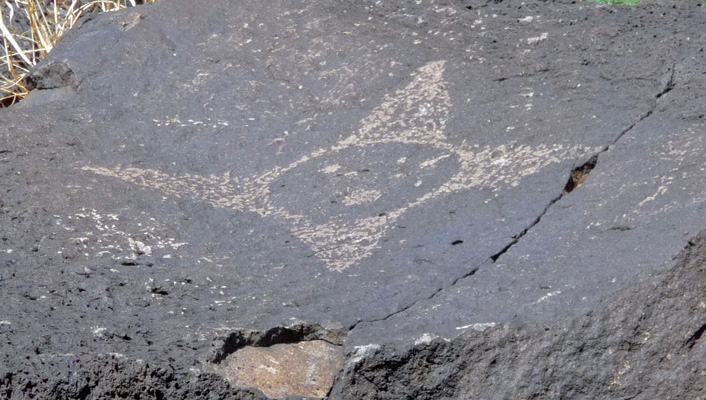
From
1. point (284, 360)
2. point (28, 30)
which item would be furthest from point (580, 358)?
point (28, 30)

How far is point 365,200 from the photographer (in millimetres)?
2414

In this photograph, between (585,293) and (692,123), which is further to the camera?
(692,123)

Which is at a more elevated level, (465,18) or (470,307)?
(465,18)

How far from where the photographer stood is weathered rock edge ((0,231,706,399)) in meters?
1.79

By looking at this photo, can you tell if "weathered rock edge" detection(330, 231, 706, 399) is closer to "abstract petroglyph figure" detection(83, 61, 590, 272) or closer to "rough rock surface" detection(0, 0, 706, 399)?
"rough rock surface" detection(0, 0, 706, 399)

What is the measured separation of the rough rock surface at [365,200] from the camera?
1853mm

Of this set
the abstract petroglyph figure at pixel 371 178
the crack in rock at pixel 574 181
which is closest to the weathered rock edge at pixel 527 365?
the crack in rock at pixel 574 181

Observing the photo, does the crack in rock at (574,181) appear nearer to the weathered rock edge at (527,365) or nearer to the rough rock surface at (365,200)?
the rough rock surface at (365,200)

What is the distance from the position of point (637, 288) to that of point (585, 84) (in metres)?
0.99

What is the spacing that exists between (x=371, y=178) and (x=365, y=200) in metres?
0.11

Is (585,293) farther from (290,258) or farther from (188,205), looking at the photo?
(188,205)

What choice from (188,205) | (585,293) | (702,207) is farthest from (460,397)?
(188,205)

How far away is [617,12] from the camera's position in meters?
2.88

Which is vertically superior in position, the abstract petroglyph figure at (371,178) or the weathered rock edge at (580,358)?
the abstract petroglyph figure at (371,178)
